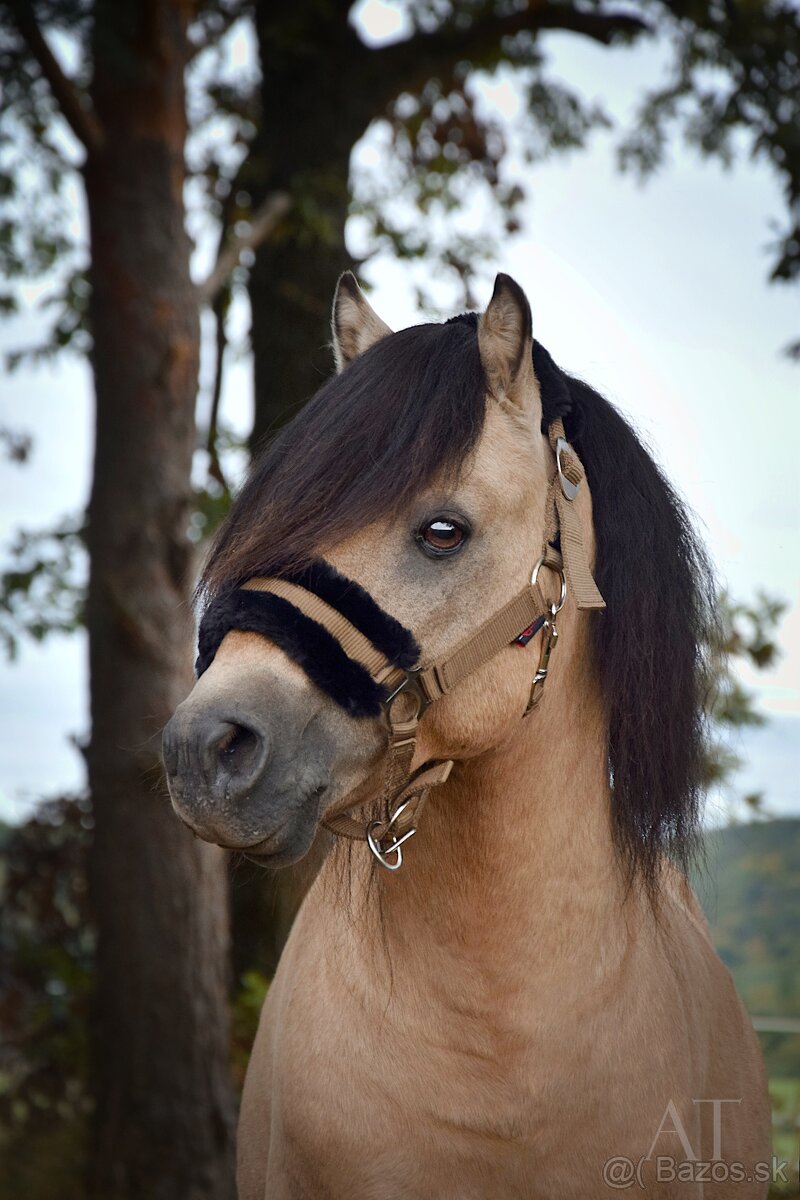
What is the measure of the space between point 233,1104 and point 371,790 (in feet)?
12.5

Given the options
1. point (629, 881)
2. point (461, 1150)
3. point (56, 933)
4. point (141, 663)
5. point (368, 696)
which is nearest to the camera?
point (368, 696)

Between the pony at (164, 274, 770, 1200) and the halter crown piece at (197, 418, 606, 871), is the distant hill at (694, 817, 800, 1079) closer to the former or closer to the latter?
the pony at (164, 274, 770, 1200)

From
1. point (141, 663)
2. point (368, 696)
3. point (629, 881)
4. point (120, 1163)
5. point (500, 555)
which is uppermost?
point (141, 663)

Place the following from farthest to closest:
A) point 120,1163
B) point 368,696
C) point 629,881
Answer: point 120,1163 < point 629,881 < point 368,696

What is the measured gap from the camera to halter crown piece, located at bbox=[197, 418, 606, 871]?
72.2 inches

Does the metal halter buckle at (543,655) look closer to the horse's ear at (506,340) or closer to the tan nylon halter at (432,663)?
the tan nylon halter at (432,663)

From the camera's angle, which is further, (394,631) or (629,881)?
(629,881)

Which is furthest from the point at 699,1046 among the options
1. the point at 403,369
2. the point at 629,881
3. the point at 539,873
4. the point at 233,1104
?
the point at 233,1104

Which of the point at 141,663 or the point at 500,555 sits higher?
the point at 141,663

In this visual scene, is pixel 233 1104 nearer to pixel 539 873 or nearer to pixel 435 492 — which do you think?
pixel 539 873

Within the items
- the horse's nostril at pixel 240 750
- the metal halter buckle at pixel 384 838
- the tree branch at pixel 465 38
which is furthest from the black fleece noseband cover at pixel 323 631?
the tree branch at pixel 465 38

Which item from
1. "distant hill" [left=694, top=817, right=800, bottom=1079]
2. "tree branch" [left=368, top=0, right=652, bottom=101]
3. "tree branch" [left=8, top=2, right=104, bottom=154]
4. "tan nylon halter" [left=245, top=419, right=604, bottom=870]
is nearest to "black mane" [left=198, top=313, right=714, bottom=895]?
"tan nylon halter" [left=245, top=419, right=604, bottom=870]

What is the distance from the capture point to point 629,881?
2.21 metres

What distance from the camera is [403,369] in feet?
6.95
